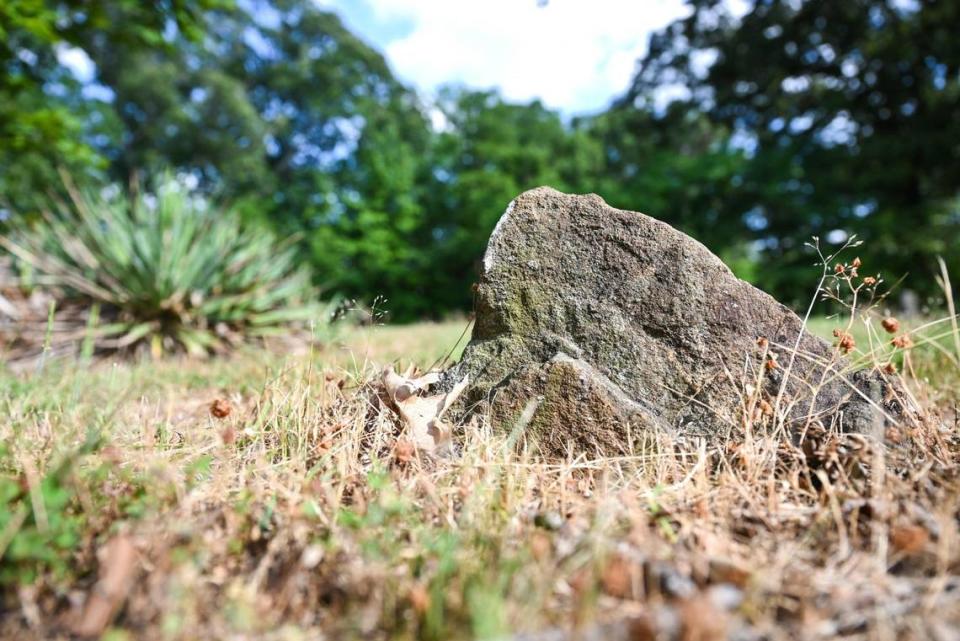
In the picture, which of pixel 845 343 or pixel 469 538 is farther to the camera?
pixel 845 343

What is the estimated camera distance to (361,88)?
25781 millimetres

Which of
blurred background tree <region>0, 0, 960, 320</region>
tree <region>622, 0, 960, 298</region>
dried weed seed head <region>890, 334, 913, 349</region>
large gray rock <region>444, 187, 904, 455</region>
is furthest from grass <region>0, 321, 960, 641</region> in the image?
tree <region>622, 0, 960, 298</region>

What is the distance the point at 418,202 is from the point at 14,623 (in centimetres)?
2328

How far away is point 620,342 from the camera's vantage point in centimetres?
209

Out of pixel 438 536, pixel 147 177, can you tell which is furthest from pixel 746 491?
pixel 147 177

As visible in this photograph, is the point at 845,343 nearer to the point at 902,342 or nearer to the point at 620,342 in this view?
the point at 902,342

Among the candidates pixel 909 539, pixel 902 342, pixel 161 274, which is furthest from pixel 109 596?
pixel 161 274

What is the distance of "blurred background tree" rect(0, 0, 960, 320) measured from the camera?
49.1ft

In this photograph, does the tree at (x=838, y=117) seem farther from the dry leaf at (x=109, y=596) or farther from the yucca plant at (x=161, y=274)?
the dry leaf at (x=109, y=596)

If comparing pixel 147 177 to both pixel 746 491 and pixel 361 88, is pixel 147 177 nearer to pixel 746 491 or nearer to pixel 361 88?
pixel 361 88

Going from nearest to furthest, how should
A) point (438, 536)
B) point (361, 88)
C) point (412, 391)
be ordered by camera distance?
point (438, 536) < point (412, 391) < point (361, 88)

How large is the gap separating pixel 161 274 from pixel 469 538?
16.6ft

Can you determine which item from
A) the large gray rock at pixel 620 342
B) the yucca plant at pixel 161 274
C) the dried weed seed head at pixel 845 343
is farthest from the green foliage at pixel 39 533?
the yucca plant at pixel 161 274

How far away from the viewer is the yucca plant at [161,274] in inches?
212
